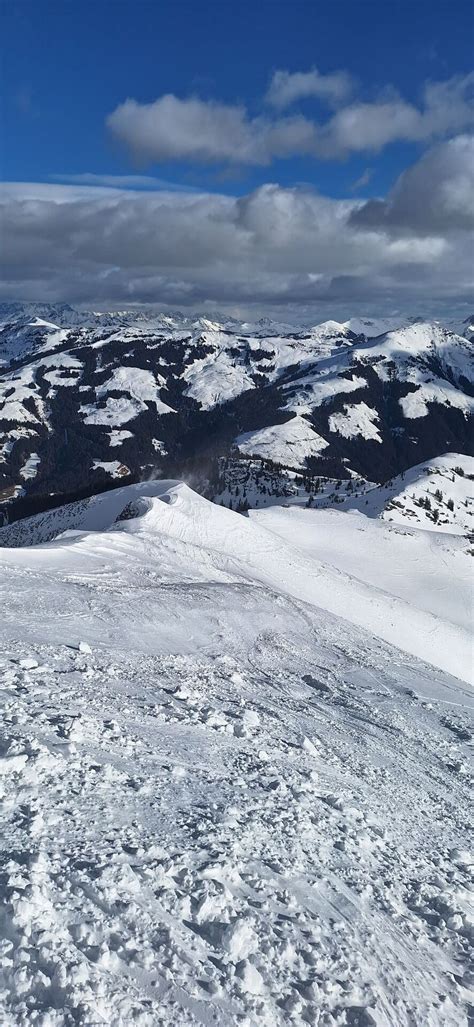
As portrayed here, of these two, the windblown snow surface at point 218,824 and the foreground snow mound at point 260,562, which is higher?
the windblown snow surface at point 218,824

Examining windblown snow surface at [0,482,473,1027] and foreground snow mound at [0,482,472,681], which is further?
foreground snow mound at [0,482,472,681]

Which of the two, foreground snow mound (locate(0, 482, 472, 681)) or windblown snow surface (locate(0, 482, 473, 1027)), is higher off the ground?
windblown snow surface (locate(0, 482, 473, 1027))

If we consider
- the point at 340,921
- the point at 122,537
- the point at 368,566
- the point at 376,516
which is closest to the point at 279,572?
the point at 122,537

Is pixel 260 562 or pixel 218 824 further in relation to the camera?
pixel 260 562

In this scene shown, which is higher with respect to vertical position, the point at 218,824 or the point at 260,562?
the point at 218,824

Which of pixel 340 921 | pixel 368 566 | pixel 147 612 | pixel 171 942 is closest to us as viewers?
pixel 171 942

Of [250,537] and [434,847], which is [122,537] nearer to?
[250,537]

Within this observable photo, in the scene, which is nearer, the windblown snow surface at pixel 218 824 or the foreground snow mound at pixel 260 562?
the windblown snow surface at pixel 218 824

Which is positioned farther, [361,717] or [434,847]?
[361,717]
